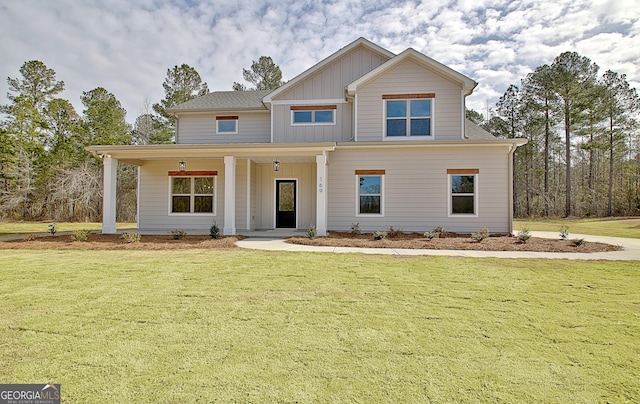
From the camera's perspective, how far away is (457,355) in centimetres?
277

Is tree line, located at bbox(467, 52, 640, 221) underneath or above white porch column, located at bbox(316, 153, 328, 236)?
above

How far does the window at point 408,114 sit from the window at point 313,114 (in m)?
2.54

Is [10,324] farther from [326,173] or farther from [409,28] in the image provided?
[409,28]

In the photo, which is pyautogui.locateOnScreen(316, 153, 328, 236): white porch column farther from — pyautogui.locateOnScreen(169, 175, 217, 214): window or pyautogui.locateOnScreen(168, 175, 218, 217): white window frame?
pyautogui.locateOnScreen(169, 175, 217, 214): window

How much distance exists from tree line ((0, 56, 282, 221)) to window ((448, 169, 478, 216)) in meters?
20.2

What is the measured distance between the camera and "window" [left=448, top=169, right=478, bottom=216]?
12000 millimetres

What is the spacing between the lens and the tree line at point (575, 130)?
25.7 meters

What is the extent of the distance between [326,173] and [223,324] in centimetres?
912

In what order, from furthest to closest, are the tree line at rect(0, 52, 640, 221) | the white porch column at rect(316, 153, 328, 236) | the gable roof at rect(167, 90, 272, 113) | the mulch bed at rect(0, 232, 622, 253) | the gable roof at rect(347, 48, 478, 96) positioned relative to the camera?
the tree line at rect(0, 52, 640, 221) < the gable roof at rect(167, 90, 272, 113) < the gable roof at rect(347, 48, 478, 96) < the white porch column at rect(316, 153, 328, 236) < the mulch bed at rect(0, 232, 622, 253)

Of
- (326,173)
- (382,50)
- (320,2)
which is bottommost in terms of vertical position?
(326,173)

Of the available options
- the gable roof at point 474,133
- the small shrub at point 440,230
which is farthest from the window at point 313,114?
the small shrub at point 440,230

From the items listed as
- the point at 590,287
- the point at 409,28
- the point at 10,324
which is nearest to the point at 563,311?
the point at 590,287

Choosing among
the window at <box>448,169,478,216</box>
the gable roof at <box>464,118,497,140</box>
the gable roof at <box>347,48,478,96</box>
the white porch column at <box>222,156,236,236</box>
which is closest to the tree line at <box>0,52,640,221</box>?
the white porch column at <box>222,156,236,236</box>

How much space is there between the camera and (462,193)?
12062 millimetres
